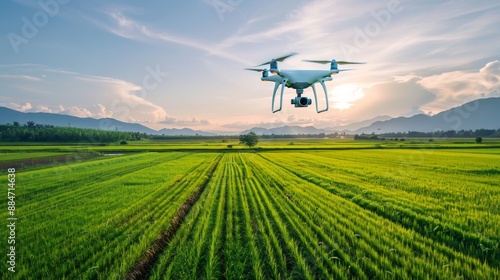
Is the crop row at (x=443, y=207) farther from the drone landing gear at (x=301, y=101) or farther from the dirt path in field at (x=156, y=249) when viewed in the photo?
the dirt path in field at (x=156, y=249)

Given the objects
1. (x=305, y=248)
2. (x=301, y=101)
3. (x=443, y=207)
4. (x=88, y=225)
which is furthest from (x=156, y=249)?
(x=443, y=207)

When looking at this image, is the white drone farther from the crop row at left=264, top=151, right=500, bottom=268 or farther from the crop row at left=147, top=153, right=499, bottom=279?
the crop row at left=264, top=151, right=500, bottom=268

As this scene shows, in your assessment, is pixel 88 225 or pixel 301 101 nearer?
Result: pixel 301 101

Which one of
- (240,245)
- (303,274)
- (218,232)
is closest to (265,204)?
(218,232)

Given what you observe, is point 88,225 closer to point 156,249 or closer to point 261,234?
point 156,249

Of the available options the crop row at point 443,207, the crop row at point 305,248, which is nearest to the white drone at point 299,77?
the crop row at point 305,248

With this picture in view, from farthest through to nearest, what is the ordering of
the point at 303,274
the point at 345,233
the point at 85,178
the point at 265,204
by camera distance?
1. the point at 85,178
2. the point at 265,204
3. the point at 345,233
4. the point at 303,274

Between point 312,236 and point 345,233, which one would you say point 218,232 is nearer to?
point 312,236

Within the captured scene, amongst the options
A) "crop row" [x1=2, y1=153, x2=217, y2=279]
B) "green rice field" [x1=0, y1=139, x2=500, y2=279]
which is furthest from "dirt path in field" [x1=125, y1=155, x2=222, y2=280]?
"crop row" [x1=2, y1=153, x2=217, y2=279]
